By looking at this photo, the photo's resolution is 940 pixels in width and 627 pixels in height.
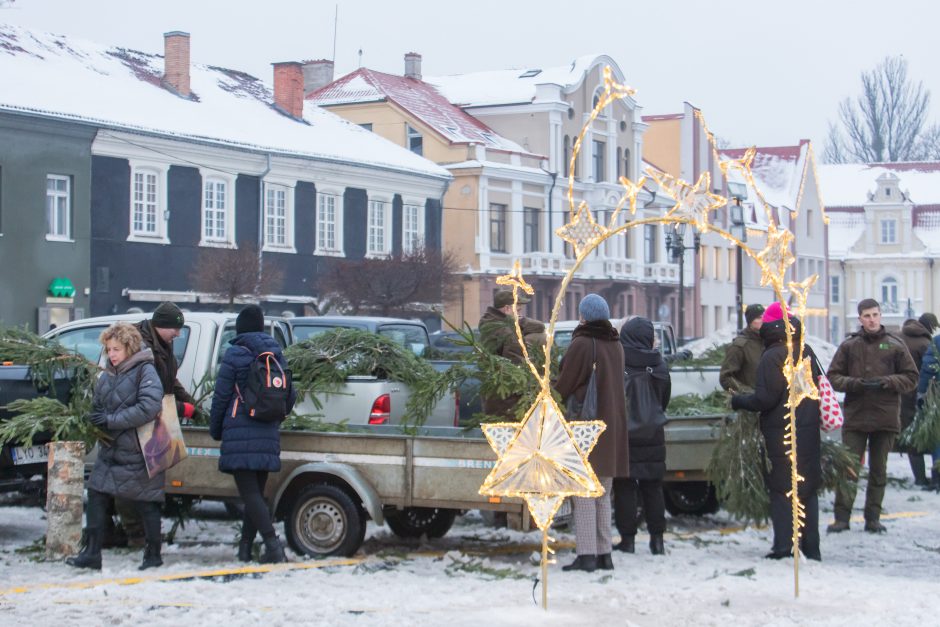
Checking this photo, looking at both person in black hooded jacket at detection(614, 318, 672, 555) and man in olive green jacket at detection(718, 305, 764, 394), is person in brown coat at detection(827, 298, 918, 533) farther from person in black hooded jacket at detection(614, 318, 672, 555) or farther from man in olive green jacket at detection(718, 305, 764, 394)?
person in black hooded jacket at detection(614, 318, 672, 555)

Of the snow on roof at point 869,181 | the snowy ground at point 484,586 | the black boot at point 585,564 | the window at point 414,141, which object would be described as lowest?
the snowy ground at point 484,586

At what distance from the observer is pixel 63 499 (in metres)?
10.7

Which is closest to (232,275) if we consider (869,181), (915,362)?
(915,362)

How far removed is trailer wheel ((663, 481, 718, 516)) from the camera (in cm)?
1366

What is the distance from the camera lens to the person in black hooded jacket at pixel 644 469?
11.1m

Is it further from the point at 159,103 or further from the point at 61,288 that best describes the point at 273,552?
the point at 159,103

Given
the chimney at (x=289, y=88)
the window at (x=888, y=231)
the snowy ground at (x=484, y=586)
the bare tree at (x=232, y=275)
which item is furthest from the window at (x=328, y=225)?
the window at (x=888, y=231)

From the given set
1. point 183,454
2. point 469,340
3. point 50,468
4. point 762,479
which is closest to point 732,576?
→ point 762,479

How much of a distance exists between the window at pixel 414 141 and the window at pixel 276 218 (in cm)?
1029

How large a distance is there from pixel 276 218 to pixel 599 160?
20.1 metres

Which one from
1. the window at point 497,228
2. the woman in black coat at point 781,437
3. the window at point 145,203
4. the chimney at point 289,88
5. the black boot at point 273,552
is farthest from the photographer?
the window at point 497,228

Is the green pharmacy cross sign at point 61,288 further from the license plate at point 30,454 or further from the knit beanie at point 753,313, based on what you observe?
the knit beanie at point 753,313

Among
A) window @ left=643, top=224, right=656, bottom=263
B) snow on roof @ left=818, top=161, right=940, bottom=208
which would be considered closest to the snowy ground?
window @ left=643, top=224, right=656, bottom=263

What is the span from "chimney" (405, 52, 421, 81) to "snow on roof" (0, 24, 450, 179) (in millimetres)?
10490
